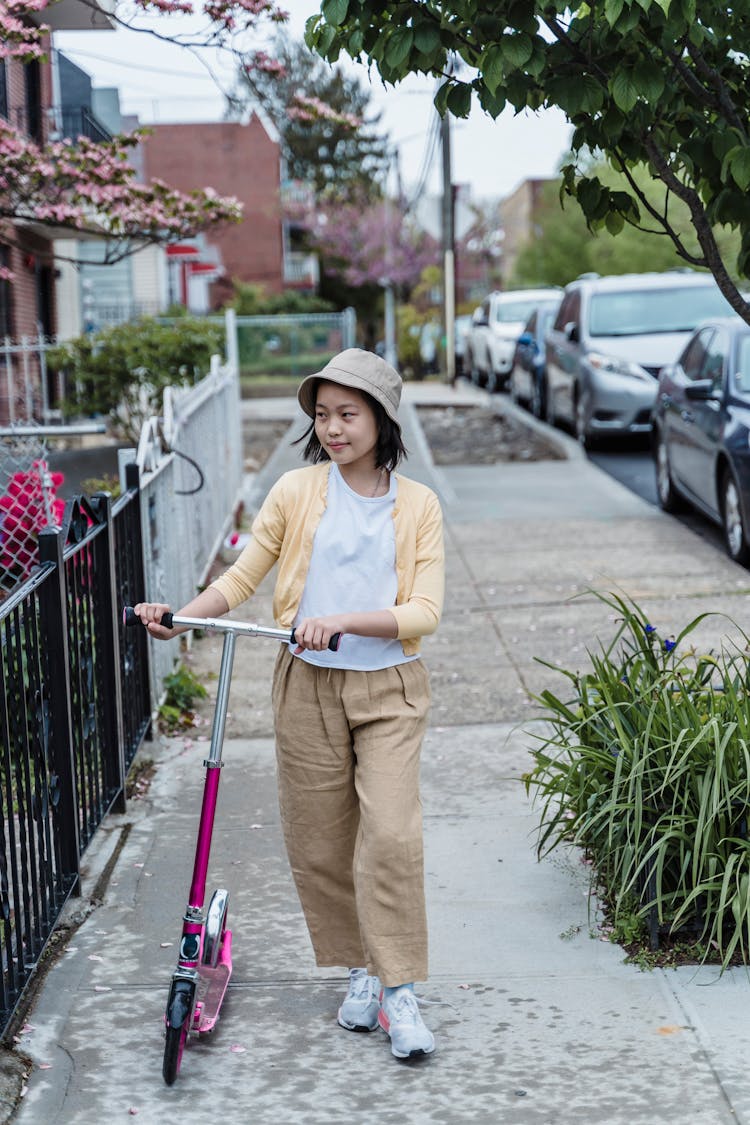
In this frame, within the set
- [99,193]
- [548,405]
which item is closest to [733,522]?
[99,193]

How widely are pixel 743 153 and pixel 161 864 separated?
9.23ft

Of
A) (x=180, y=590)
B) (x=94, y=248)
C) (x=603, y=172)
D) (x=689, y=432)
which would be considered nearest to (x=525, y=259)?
(x=603, y=172)

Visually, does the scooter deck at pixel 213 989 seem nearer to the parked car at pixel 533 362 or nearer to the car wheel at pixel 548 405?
the car wheel at pixel 548 405

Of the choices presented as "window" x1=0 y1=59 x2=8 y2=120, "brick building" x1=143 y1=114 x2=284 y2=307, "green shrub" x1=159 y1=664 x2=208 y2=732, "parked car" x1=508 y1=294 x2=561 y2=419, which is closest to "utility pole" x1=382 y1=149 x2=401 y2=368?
"brick building" x1=143 y1=114 x2=284 y2=307

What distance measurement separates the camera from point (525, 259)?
64.1 m

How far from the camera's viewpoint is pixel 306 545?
11.7 ft

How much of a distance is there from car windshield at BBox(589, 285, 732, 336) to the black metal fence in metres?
11.5

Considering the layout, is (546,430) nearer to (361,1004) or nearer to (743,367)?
(743,367)

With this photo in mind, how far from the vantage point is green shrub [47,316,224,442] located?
47.9ft

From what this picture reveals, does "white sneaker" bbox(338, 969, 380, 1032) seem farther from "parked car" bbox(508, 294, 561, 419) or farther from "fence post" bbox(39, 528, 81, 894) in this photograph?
"parked car" bbox(508, 294, 561, 419)

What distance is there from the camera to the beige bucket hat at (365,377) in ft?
11.3

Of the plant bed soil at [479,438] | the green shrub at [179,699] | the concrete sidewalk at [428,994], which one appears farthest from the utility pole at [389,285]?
the concrete sidewalk at [428,994]

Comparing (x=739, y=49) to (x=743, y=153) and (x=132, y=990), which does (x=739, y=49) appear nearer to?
(x=743, y=153)

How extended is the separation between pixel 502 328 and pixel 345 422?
25099 mm
